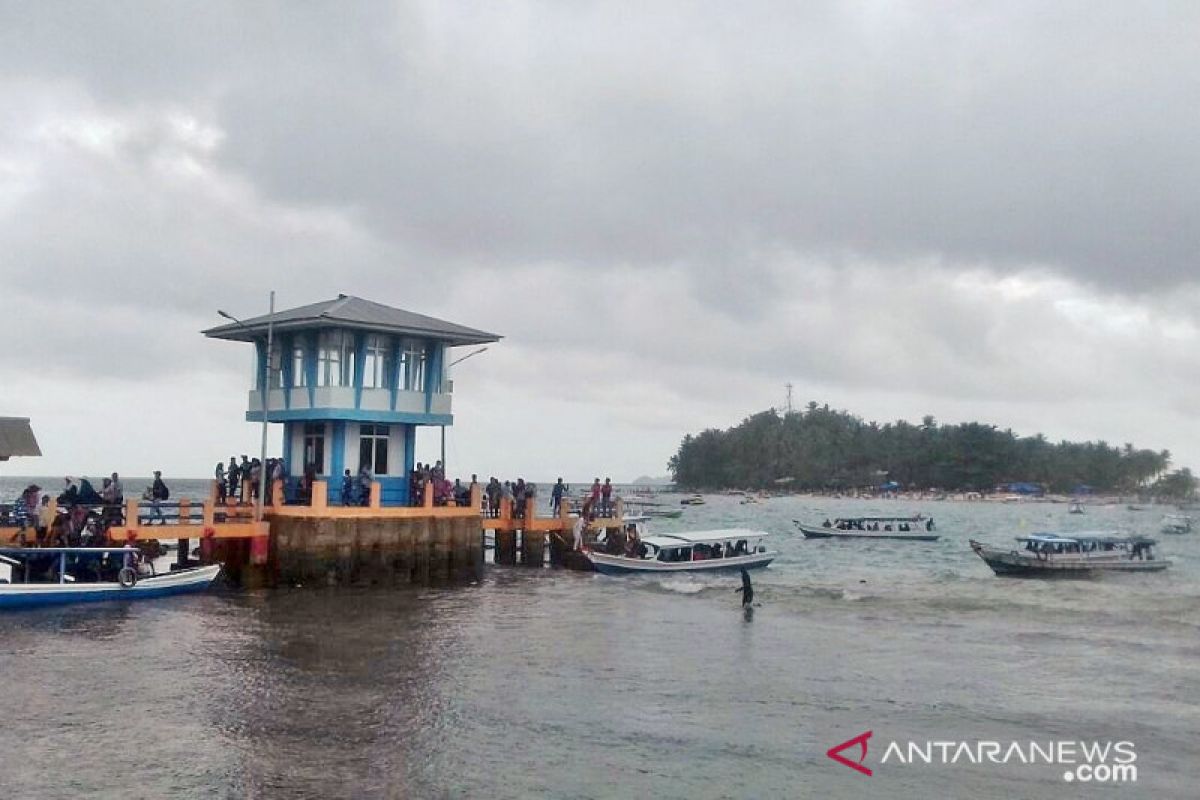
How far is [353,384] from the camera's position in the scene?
36.3 m

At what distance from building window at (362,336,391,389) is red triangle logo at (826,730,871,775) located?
932 inches

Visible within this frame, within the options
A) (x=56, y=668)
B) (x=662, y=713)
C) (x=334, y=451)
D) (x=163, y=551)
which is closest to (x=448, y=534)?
(x=334, y=451)

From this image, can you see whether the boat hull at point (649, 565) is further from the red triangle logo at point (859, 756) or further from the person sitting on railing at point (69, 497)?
the red triangle logo at point (859, 756)

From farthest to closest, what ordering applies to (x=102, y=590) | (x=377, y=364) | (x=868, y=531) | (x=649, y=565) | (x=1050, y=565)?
(x=868, y=531), (x=1050, y=565), (x=649, y=565), (x=377, y=364), (x=102, y=590)

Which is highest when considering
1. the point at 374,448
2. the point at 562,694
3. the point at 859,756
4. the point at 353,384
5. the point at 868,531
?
the point at 353,384

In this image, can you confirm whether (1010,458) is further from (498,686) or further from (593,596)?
(498,686)

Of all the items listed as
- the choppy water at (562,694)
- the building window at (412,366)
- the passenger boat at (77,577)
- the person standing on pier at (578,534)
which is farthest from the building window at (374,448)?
the person standing on pier at (578,534)

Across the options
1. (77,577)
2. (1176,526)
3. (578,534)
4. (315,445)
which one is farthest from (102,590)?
(1176,526)

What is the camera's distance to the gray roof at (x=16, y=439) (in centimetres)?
3169

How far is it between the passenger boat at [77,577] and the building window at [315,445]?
6113mm

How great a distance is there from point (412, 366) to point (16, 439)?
12.4 metres

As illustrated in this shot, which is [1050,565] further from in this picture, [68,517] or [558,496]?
[68,517]

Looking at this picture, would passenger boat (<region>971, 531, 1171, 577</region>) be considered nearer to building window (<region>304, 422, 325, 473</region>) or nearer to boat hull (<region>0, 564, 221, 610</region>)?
building window (<region>304, 422, 325, 473</region>)

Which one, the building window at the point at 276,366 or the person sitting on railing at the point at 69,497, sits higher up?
the building window at the point at 276,366
